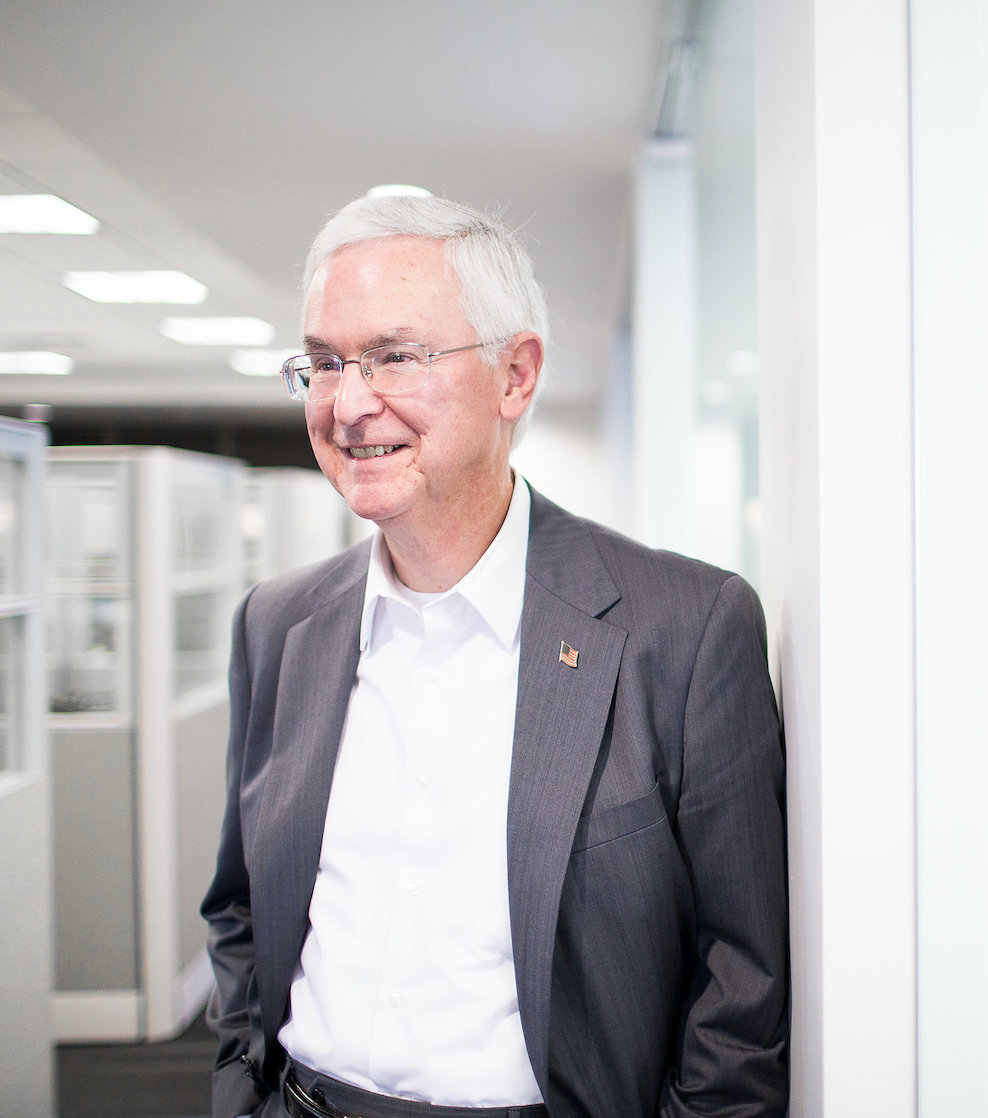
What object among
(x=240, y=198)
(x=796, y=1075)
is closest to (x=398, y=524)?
(x=796, y=1075)

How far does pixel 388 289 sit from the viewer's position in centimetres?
96

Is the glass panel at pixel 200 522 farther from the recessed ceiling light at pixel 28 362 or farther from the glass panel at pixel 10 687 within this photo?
the glass panel at pixel 10 687

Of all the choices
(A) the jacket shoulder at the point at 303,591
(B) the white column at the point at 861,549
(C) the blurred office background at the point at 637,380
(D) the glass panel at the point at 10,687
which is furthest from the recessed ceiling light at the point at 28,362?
(B) the white column at the point at 861,549

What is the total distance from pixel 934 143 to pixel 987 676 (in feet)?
1.47

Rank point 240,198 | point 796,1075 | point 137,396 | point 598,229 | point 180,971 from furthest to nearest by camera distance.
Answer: point 137,396, point 598,229, point 180,971, point 240,198, point 796,1075

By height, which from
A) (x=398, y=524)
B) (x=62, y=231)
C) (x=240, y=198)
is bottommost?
(x=398, y=524)

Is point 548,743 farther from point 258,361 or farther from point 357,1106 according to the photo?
point 258,361

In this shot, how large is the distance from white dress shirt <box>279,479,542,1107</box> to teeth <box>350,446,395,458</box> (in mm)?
177

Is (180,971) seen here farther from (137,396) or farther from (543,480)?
(137,396)

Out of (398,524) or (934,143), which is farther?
(398,524)

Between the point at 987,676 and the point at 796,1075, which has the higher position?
the point at 987,676

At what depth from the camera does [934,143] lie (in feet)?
2.60

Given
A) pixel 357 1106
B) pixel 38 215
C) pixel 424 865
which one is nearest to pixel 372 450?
pixel 424 865

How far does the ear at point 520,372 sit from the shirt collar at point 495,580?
0.35 feet
